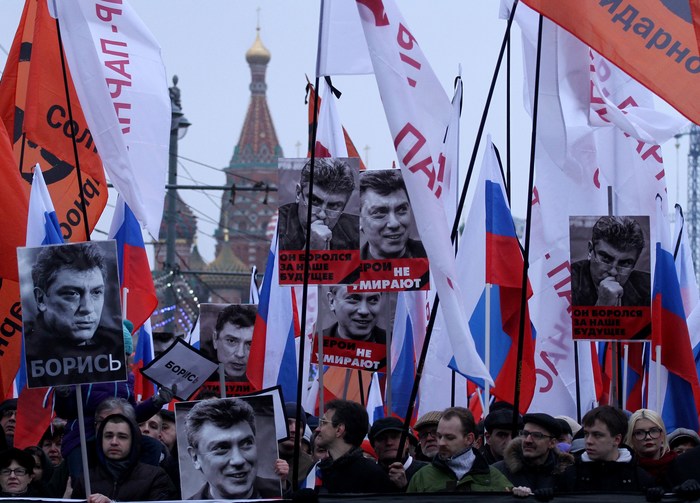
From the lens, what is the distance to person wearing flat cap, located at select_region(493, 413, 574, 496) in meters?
7.90

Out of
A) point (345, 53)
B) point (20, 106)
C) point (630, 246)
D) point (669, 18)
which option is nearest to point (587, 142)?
point (630, 246)

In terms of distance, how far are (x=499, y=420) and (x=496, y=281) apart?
8.60ft

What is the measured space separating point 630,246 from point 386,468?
8.94 ft

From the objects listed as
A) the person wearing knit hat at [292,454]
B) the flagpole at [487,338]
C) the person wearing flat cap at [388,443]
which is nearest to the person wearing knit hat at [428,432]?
the person wearing flat cap at [388,443]

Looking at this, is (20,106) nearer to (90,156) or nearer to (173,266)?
(90,156)

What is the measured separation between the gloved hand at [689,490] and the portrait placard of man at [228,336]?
6.04 metres

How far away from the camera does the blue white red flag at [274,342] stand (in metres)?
12.4

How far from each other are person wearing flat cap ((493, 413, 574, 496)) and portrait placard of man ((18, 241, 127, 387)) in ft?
6.43

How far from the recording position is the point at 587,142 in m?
10.6

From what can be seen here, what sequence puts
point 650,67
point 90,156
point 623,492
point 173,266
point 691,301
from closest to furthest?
point 623,492 < point 650,67 < point 90,156 < point 691,301 < point 173,266

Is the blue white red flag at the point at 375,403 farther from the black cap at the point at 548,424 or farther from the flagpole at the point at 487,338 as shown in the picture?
the black cap at the point at 548,424

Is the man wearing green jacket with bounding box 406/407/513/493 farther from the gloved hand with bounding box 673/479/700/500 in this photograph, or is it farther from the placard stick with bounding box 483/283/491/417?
the placard stick with bounding box 483/283/491/417

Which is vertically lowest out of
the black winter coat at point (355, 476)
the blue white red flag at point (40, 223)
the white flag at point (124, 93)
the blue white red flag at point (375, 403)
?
the black winter coat at point (355, 476)

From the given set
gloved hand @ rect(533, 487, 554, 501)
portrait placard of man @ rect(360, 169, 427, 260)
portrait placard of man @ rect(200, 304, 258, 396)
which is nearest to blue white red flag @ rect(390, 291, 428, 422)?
portrait placard of man @ rect(200, 304, 258, 396)
